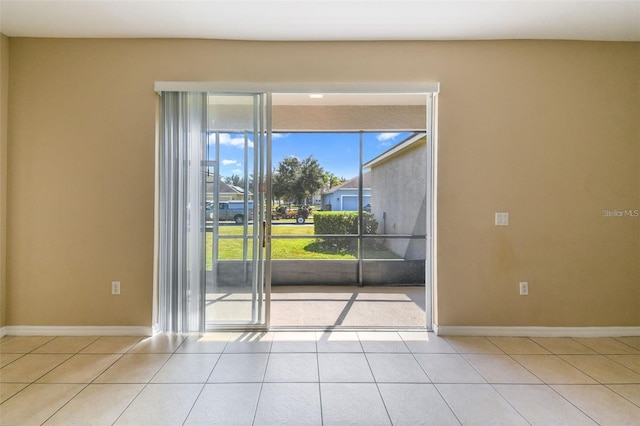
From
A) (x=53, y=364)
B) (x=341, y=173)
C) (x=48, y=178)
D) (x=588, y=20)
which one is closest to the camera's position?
(x=53, y=364)

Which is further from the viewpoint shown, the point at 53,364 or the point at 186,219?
the point at 186,219

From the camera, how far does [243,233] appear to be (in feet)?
10.3

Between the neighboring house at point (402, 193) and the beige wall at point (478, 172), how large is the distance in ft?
8.61

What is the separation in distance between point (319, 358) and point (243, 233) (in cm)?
126

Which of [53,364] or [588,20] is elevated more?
[588,20]

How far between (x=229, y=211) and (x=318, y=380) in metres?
1.61

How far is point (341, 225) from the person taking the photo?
6.09 m

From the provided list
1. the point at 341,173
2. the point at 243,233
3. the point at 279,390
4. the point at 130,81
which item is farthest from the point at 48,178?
the point at 341,173

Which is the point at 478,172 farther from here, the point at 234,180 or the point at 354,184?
the point at 354,184

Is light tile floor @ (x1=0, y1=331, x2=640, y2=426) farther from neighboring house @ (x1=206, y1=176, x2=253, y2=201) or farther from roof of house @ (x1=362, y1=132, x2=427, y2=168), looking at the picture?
roof of house @ (x1=362, y1=132, x2=427, y2=168)

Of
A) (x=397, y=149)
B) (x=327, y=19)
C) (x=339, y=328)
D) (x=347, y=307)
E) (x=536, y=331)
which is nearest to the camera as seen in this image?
(x=327, y=19)

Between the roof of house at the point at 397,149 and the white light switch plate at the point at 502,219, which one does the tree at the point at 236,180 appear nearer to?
the white light switch plate at the point at 502,219

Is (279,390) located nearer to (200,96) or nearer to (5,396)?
(5,396)

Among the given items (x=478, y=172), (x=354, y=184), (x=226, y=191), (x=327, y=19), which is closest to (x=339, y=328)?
(x=226, y=191)
